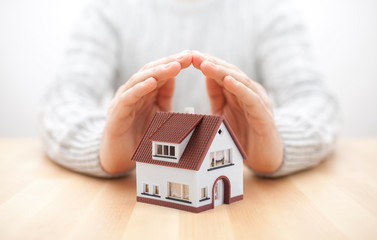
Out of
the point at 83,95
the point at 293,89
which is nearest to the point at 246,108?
the point at 293,89

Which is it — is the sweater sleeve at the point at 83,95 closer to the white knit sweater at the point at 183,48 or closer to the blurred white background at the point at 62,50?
the white knit sweater at the point at 183,48

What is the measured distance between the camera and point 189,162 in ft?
1.96

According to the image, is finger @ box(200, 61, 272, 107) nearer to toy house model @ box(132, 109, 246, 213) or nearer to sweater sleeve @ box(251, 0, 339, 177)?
toy house model @ box(132, 109, 246, 213)

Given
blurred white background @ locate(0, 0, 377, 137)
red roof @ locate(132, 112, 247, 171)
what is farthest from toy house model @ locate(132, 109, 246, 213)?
blurred white background @ locate(0, 0, 377, 137)

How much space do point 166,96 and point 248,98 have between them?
0.17 metres

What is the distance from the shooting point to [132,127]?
76 cm

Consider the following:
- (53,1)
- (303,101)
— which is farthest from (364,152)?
(53,1)

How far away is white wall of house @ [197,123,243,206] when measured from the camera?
60 cm

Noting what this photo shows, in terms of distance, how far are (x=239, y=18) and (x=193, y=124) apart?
621 millimetres

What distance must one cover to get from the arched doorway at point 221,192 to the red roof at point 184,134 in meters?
0.05

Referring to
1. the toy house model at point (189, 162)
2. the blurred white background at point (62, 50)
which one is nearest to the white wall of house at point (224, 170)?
the toy house model at point (189, 162)

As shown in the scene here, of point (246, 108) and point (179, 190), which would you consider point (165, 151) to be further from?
point (246, 108)

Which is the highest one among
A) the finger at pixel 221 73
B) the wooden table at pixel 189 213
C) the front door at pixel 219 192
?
the finger at pixel 221 73

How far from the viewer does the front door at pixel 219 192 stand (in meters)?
0.64
